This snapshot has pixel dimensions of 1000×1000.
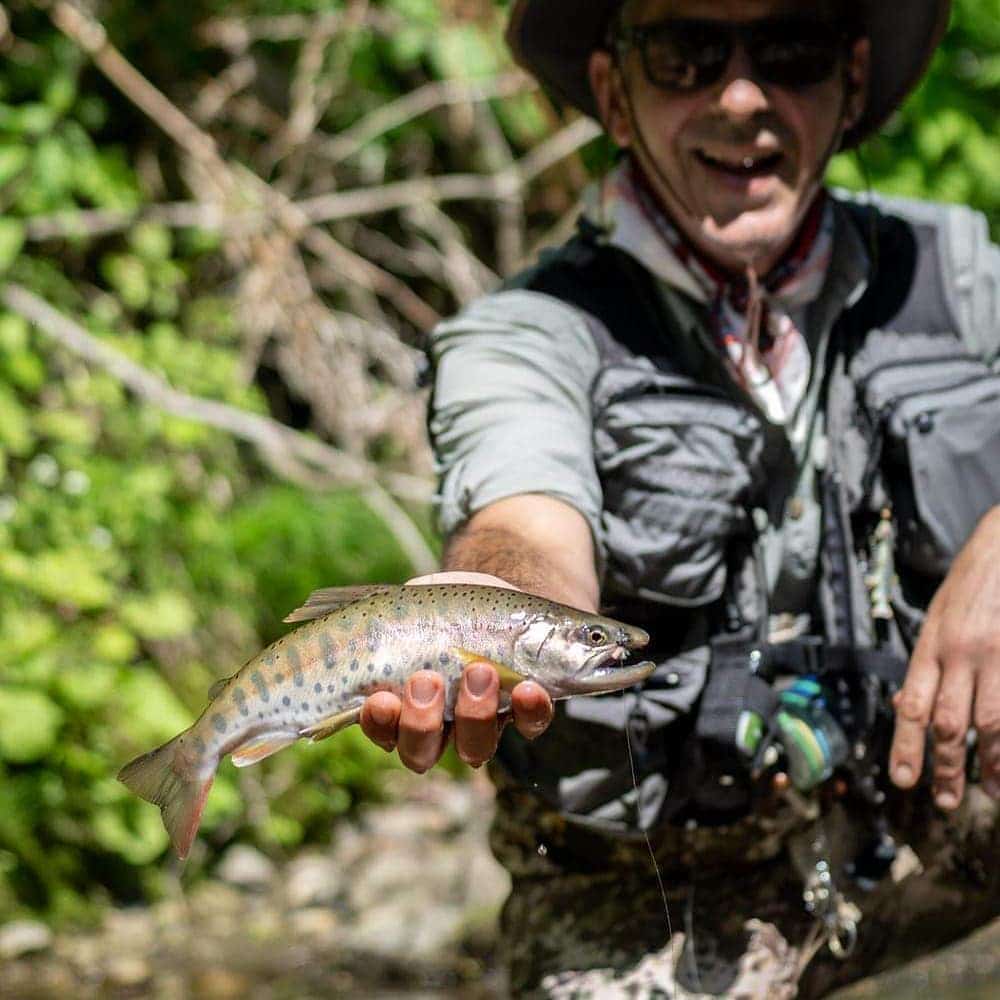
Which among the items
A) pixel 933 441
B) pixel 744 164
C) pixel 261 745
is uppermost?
pixel 744 164

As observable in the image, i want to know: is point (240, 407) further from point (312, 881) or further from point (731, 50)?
point (731, 50)

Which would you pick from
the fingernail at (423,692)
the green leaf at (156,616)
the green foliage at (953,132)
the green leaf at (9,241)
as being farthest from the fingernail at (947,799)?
the green leaf at (9,241)

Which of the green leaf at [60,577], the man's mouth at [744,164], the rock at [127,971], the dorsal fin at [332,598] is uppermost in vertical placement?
the man's mouth at [744,164]

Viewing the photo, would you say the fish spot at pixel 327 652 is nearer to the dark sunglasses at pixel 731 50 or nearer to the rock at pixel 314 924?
the dark sunglasses at pixel 731 50

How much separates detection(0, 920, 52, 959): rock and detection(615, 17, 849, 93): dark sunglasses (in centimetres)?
334

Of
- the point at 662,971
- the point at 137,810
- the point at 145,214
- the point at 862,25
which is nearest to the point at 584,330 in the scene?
the point at 862,25

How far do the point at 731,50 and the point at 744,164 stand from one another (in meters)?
0.22

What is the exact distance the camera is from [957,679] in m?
2.91

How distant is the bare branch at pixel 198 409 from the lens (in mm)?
6094

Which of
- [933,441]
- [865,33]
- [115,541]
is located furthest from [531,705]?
[115,541]

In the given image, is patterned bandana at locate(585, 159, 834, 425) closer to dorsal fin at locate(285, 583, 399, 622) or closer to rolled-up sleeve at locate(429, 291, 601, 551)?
rolled-up sleeve at locate(429, 291, 601, 551)

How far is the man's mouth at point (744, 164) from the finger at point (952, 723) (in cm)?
102

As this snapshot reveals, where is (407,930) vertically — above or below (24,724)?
below

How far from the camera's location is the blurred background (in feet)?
17.4
